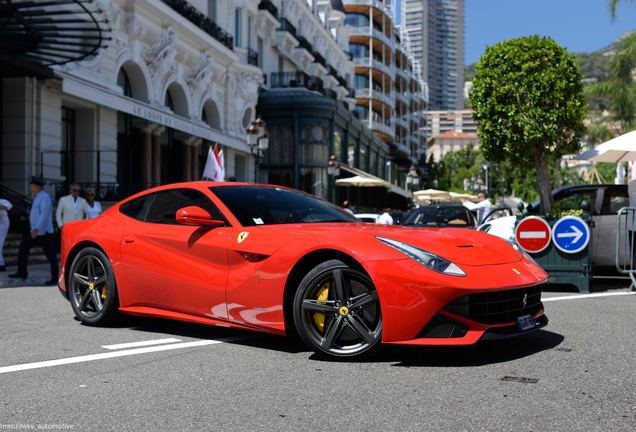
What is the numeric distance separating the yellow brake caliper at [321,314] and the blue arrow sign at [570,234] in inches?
252

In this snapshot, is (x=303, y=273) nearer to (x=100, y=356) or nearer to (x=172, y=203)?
(x=100, y=356)

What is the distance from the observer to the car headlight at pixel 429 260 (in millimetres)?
4805

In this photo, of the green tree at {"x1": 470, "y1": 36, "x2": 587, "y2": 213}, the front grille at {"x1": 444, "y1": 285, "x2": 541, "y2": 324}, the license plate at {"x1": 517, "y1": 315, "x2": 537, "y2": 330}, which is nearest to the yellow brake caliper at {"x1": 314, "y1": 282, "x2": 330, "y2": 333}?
the front grille at {"x1": 444, "y1": 285, "x2": 541, "y2": 324}

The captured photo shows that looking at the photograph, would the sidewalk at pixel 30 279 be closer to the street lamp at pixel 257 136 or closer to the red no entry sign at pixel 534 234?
the red no entry sign at pixel 534 234

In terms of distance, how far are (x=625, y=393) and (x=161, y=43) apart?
22.7 metres

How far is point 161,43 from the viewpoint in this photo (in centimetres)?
2466

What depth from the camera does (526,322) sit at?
16.8ft

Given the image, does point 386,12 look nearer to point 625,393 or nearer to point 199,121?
point 199,121

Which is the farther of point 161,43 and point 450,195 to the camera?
point 450,195

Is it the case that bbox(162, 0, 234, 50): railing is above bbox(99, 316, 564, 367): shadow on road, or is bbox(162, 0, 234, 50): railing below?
above

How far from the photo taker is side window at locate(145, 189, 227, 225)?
6.21 m

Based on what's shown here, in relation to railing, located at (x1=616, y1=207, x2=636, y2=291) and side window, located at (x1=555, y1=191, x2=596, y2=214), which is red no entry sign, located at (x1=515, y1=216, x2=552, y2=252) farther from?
side window, located at (x1=555, y1=191, x2=596, y2=214)

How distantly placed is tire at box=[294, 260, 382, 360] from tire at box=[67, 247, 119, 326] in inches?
86.3

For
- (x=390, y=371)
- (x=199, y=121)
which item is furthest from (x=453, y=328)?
(x=199, y=121)
